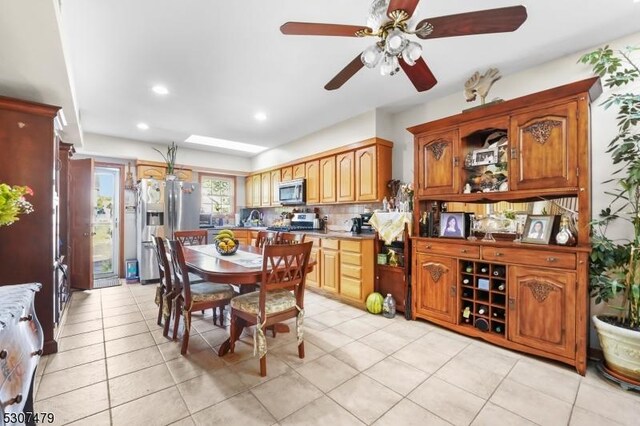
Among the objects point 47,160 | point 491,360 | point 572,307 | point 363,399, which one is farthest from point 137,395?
point 572,307

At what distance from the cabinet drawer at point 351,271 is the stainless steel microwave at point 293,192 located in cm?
164

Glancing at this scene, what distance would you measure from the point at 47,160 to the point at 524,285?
13.8 feet

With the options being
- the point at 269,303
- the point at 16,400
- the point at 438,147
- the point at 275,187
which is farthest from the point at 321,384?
the point at 275,187

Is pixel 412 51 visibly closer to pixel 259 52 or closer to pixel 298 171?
pixel 259 52

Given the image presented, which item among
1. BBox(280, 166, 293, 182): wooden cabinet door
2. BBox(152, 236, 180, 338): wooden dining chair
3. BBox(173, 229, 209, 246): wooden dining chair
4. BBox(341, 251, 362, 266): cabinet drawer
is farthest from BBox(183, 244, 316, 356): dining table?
BBox(280, 166, 293, 182): wooden cabinet door

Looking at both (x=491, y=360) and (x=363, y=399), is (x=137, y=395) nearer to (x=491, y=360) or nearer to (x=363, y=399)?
(x=363, y=399)

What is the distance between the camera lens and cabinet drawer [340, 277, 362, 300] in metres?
3.56

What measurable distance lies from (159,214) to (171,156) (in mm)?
1310

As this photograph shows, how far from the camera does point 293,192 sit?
16.8 ft

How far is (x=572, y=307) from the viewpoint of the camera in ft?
7.02

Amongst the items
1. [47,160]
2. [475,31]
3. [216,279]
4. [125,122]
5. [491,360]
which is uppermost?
[125,122]

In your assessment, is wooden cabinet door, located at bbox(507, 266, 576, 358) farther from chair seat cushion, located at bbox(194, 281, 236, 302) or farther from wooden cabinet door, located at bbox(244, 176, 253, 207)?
wooden cabinet door, located at bbox(244, 176, 253, 207)

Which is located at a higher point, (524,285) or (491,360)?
(524,285)

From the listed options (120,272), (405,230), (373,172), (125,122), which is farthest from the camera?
(120,272)
